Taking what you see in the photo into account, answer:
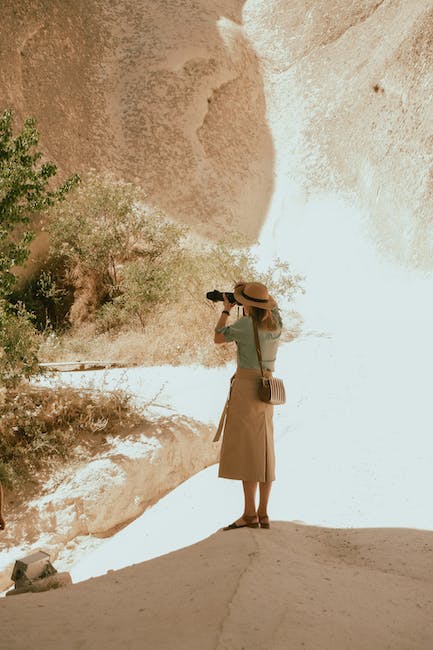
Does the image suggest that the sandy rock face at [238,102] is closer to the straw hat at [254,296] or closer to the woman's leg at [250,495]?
the straw hat at [254,296]

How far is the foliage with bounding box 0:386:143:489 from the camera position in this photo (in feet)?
23.0

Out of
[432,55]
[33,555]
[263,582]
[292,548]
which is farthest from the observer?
[432,55]

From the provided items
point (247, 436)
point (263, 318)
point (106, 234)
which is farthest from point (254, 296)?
point (106, 234)

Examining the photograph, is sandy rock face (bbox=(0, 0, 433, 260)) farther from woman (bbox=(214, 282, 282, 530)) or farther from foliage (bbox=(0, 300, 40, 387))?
woman (bbox=(214, 282, 282, 530))

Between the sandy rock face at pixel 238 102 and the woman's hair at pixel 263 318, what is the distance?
37.3 feet

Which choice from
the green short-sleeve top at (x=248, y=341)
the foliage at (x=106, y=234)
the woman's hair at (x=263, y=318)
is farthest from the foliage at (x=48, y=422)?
the foliage at (x=106, y=234)

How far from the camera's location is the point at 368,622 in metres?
3.10

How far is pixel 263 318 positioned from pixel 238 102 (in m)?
17.3

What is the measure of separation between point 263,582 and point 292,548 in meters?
0.86

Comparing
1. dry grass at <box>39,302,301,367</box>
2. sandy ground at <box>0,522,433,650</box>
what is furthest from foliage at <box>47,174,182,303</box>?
sandy ground at <box>0,522,433,650</box>

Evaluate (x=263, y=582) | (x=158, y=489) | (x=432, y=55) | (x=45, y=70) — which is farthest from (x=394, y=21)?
(x=263, y=582)

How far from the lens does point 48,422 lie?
7.42m

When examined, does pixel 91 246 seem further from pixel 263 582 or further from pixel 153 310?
pixel 263 582

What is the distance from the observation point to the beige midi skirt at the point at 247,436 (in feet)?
14.4
